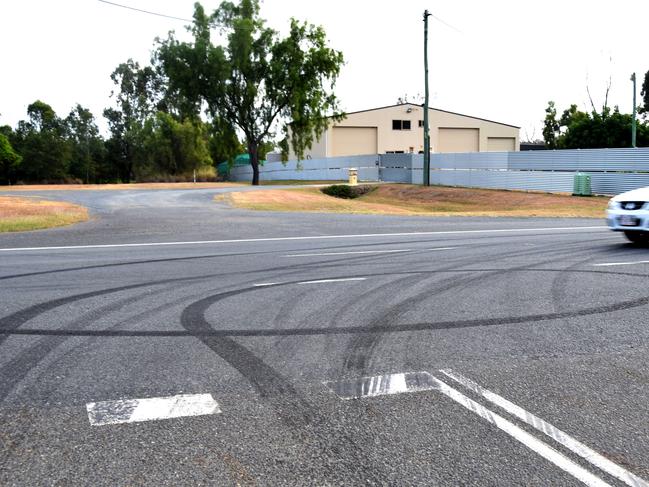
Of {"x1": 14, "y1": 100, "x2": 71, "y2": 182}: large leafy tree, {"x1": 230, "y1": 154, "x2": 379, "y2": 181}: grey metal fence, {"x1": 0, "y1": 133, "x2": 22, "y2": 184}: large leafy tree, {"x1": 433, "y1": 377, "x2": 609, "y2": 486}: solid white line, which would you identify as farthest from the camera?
{"x1": 14, "y1": 100, "x2": 71, "y2": 182}: large leafy tree

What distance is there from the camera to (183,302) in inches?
281

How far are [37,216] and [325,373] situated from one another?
56.7 feet

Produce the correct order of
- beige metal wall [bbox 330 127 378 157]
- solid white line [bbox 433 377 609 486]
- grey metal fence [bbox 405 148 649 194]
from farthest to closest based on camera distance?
beige metal wall [bbox 330 127 378 157] → grey metal fence [bbox 405 148 649 194] → solid white line [bbox 433 377 609 486]

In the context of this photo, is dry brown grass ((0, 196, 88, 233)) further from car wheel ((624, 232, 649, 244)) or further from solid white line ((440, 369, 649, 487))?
solid white line ((440, 369, 649, 487))

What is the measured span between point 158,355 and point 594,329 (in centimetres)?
383

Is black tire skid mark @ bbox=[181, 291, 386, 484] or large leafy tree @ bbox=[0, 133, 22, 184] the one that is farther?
large leafy tree @ bbox=[0, 133, 22, 184]

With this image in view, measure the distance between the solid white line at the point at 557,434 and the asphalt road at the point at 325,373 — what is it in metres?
0.01

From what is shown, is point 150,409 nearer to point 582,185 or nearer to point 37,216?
point 37,216

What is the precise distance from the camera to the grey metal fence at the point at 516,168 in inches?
1118

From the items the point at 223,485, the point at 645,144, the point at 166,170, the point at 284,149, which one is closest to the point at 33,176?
the point at 166,170

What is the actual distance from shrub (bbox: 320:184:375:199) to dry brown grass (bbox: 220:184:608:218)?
2.19 feet

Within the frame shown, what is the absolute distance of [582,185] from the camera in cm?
2917

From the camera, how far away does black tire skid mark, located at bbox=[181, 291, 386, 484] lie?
326 centimetres

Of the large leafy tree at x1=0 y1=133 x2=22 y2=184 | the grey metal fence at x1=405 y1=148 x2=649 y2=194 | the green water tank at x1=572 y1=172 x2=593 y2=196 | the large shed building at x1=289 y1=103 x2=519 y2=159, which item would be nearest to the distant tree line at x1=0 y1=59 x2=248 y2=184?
the large leafy tree at x1=0 y1=133 x2=22 y2=184
